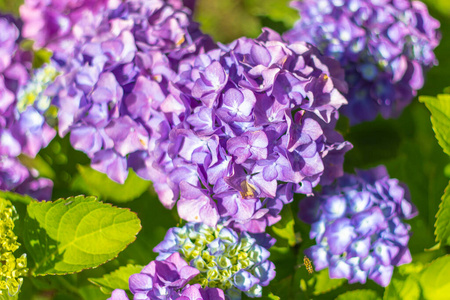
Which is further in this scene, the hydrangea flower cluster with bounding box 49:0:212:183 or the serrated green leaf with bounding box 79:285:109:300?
the serrated green leaf with bounding box 79:285:109:300

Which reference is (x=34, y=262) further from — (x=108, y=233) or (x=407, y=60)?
(x=407, y=60)

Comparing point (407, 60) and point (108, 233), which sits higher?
point (407, 60)

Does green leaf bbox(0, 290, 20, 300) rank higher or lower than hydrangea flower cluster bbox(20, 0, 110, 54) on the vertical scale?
lower

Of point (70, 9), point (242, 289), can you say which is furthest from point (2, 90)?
point (242, 289)

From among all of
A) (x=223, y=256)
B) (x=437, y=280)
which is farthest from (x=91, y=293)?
(x=437, y=280)

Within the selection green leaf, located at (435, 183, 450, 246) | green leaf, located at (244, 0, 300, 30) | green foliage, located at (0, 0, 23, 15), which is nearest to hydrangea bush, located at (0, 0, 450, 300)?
green leaf, located at (435, 183, 450, 246)

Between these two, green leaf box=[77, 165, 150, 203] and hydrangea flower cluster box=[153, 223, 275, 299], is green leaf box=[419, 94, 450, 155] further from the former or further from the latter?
green leaf box=[77, 165, 150, 203]

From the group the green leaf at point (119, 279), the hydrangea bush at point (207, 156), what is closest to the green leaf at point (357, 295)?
the hydrangea bush at point (207, 156)
